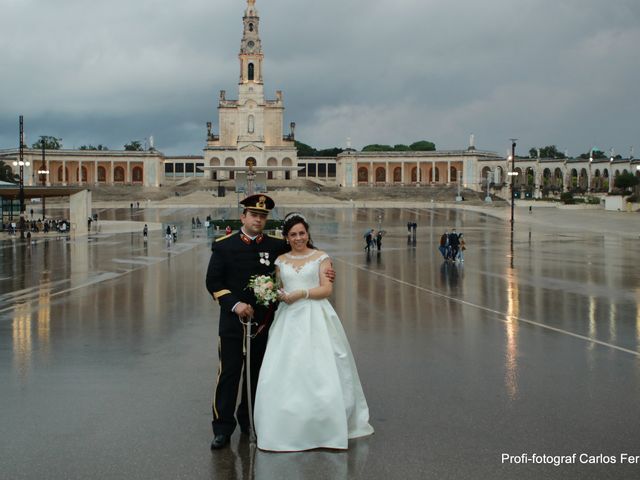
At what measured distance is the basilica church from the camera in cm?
11219

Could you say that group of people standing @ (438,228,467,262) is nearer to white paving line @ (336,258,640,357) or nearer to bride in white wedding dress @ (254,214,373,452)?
white paving line @ (336,258,640,357)

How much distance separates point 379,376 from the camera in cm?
860

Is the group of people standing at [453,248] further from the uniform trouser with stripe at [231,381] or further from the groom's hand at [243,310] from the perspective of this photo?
the groom's hand at [243,310]

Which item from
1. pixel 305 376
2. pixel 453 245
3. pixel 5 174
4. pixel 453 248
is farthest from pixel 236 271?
pixel 5 174

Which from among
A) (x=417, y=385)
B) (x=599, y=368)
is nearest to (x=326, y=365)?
(x=417, y=385)

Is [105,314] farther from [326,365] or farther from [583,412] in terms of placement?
[583,412]

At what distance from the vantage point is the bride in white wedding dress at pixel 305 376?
5.87m

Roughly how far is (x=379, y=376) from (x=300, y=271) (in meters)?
3.04

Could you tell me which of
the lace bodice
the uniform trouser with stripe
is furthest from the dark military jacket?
the lace bodice

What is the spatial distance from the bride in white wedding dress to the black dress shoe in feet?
1.20

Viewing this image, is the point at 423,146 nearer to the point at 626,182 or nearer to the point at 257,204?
the point at 626,182

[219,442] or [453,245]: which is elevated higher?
[453,245]

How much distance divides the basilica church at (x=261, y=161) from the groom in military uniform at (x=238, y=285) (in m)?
101

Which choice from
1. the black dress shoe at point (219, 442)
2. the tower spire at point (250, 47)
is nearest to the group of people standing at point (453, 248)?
the black dress shoe at point (219, 442)
